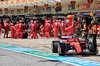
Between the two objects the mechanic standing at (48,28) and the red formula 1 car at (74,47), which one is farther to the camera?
the mechanic standing at (48,28)

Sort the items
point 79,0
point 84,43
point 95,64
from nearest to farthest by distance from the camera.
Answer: point 95,64 → point 84,43 → point 79,0

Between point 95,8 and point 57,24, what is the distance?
36.8ft

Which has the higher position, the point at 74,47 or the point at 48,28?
the point at 48,28

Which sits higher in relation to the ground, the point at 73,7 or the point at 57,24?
the point at 73,7

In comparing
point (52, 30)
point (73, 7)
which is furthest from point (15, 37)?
point (73, 7)

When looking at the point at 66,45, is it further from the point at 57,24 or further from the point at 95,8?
the point at 95,8

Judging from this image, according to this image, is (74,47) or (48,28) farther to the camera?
(48,28)

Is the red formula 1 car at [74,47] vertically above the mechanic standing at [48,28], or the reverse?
the mechanic standing at [48,28]

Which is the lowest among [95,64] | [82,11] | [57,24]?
[95,64]

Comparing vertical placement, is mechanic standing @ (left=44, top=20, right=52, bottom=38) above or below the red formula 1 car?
above

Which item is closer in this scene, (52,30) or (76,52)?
(76,52)

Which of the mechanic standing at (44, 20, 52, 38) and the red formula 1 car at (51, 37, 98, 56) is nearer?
the red formula 1 car at (51, 37, 98, 56)

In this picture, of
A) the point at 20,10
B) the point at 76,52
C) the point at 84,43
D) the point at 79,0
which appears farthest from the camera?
the point at 20,10

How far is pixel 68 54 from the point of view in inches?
431
